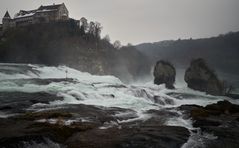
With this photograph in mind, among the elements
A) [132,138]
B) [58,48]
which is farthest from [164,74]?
[132,138]

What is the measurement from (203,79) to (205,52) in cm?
10047

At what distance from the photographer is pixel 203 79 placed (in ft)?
241

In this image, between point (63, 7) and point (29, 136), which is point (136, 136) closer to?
point (29, 136)

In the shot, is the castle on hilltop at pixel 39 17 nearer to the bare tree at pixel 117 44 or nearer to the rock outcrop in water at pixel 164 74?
the bare tree at pixel 117 44

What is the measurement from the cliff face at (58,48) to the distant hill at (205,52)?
2392 inches

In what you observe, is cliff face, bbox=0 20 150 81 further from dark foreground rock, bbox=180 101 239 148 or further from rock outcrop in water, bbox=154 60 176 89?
dark foreground rock, bbox=180 101 239 148

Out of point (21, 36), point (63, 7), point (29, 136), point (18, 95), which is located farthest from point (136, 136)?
point (63, 7)

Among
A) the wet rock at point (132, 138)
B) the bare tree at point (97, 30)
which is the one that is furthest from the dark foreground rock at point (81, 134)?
the bare tree at point (97, 30)

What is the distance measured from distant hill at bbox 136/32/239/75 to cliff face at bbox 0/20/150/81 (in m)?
60.8

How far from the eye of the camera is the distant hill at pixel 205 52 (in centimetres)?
15450

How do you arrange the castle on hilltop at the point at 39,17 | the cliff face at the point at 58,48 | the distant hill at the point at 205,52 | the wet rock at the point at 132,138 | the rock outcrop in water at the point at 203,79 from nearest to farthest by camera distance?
the wet rock at the point at 132,138 → the cliff face at the point at 58,48 → the rock outcrop in water at the point at 203,79 → the castle on hilltop at the point at 39,17 → the distant hill at the point at 205,52

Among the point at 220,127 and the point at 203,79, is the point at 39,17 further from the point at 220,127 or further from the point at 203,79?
the point at 220,127

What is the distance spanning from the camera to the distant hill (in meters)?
154

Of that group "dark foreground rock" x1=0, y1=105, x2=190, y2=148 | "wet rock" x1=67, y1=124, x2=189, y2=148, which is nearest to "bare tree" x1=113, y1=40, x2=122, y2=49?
"dark foreground rock" x1=0, y1=105, x2=190, y2=148
